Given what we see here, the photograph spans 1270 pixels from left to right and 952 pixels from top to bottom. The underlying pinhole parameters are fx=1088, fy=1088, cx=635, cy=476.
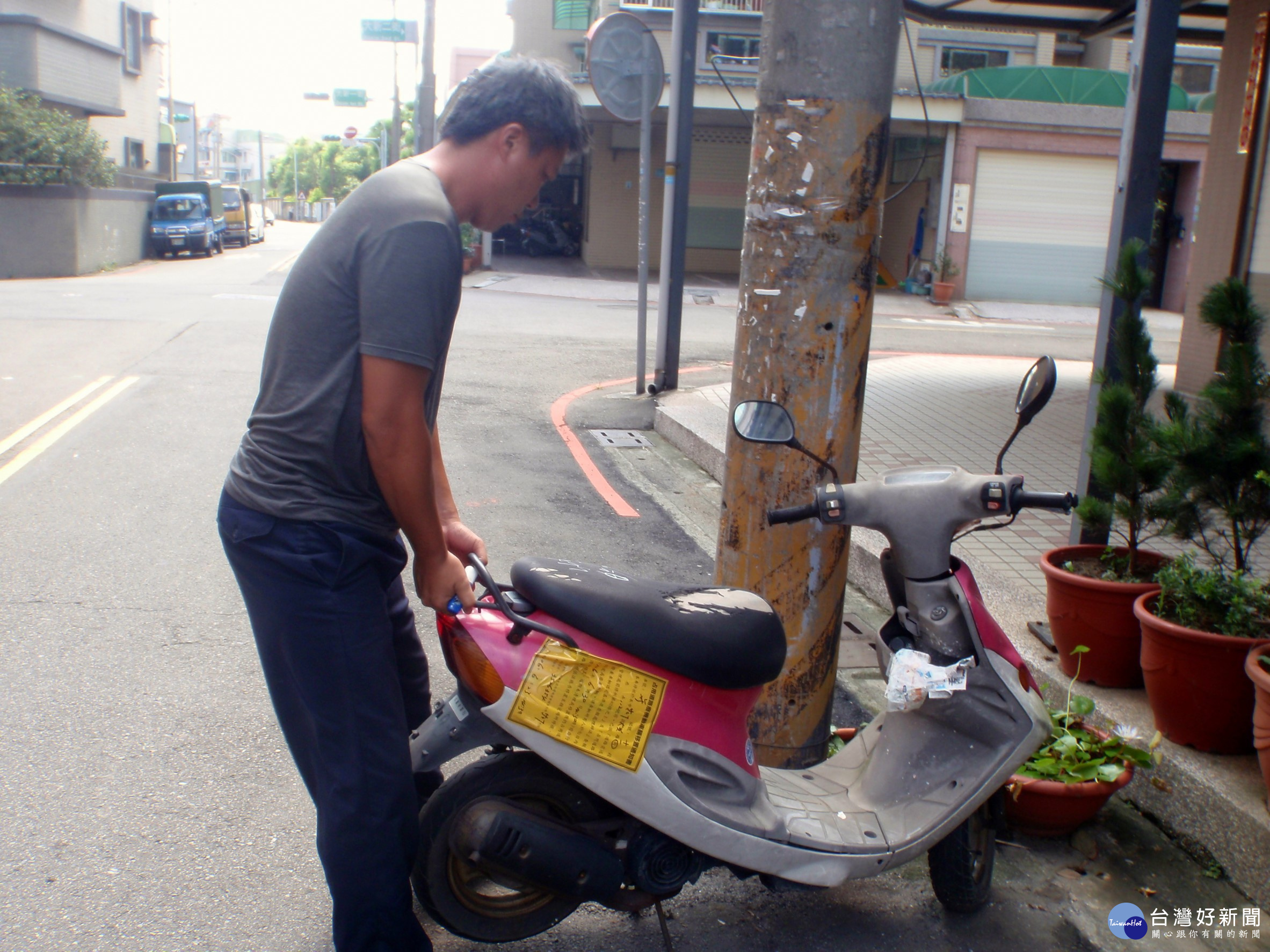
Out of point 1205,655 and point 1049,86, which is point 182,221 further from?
point 1205,655

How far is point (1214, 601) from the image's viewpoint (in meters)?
3.08

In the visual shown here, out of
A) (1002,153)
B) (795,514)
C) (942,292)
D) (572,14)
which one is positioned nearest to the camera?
(795,514)

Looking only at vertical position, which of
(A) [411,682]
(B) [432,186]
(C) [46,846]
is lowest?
(C) [46,846]

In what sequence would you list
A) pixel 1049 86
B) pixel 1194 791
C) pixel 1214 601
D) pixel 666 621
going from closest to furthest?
pixel 666 621 → pixel 1194 791 → pixel 1214 601 → pixel 1049 86

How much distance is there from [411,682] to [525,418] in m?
6.20

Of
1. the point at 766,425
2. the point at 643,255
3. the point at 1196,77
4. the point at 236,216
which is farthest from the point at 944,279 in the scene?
the point at 236,216

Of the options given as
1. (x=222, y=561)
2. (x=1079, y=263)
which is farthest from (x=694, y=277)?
(x=222, y=561)

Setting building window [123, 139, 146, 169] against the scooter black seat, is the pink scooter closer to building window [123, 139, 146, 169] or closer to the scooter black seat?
the scooter black seat

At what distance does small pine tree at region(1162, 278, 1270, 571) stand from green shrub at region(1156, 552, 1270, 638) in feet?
0.39

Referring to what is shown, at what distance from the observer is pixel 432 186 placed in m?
2.03

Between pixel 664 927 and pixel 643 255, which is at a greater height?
pixel 643 255

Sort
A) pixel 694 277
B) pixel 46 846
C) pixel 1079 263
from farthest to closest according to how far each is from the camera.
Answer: pixel 694 277 → pixel 1079 263 → pixel 46 846

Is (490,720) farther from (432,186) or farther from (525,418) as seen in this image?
(525,418)

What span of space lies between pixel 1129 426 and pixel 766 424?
170cm
